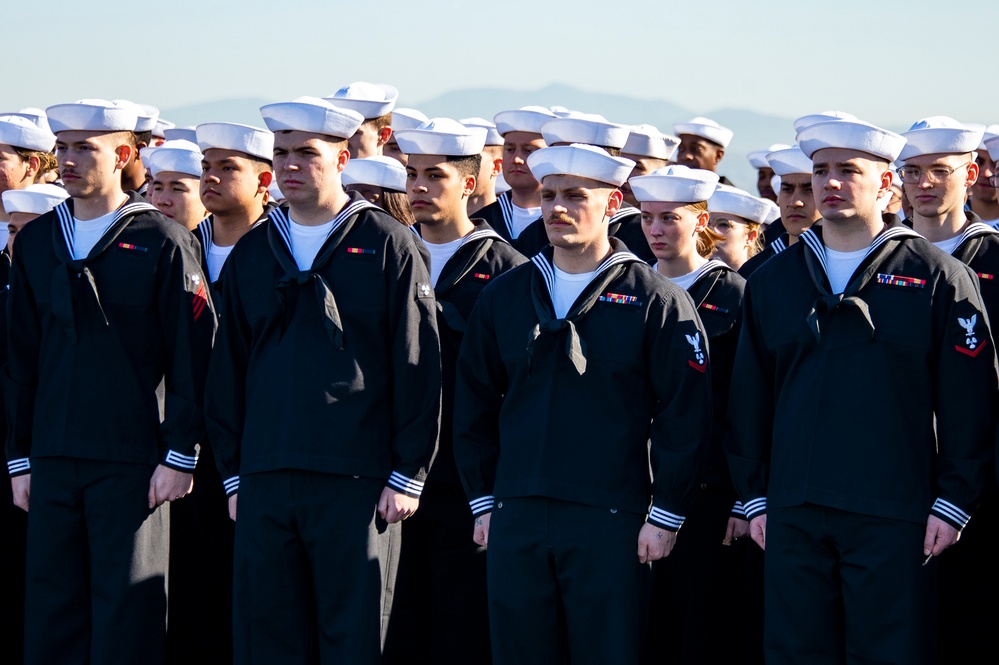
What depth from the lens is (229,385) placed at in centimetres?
572

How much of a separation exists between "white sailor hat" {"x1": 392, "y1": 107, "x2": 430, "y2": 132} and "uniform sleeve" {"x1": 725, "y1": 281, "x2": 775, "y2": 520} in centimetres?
448

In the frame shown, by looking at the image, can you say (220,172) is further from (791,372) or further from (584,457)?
(791,372)

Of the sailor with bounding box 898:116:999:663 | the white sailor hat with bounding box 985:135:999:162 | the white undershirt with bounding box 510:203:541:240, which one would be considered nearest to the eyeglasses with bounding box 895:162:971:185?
the sailor with bounding box 898:116:999:663

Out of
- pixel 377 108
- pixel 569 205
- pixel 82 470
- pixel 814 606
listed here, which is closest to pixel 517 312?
pixel 569 205

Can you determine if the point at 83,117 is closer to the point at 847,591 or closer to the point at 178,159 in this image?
the point at 178,159

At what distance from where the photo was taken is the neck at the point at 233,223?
6.79 meters

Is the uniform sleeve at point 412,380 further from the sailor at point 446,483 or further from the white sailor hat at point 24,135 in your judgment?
the white sailor hat at point 24,135

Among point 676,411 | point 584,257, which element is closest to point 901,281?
point 676,411

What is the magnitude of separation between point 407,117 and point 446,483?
3.81m

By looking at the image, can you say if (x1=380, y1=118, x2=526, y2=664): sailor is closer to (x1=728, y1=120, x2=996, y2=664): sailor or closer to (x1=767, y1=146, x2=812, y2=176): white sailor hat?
(x1=728, y1=120, x2=996, y2=664): sailor

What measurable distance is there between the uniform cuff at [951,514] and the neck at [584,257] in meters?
1.54

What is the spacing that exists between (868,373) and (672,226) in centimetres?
157

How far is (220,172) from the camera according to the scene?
22.0ft

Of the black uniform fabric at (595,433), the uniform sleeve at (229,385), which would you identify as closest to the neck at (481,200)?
the uniform sleeve at (229,385)
